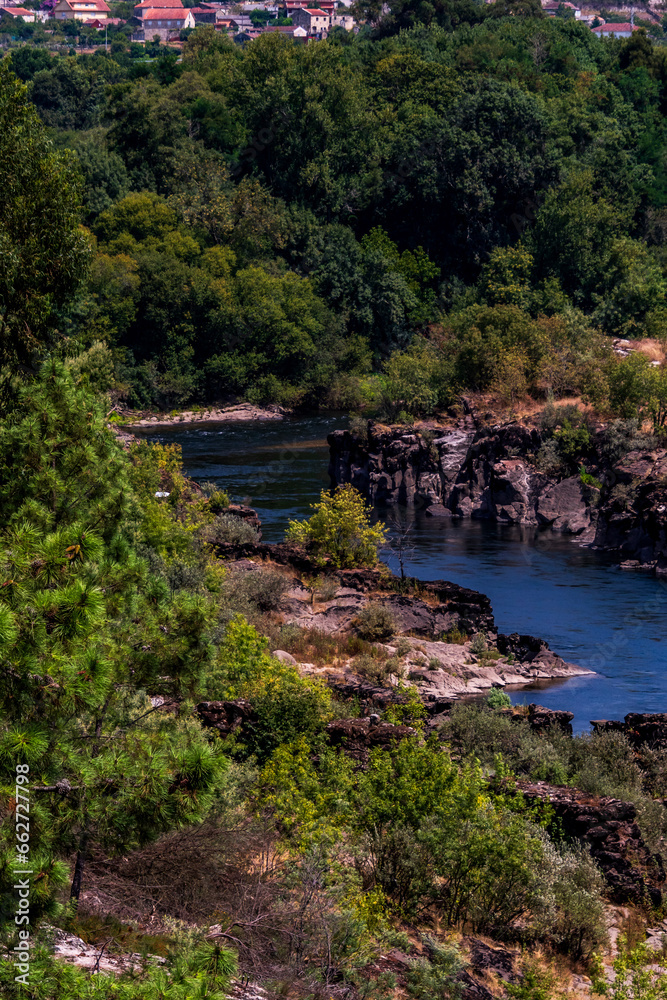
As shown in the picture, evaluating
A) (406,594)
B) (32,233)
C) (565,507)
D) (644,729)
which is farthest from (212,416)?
(644,729)

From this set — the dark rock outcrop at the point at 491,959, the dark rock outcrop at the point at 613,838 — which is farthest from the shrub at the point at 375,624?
the dark rock outcrop at the point at 491,959

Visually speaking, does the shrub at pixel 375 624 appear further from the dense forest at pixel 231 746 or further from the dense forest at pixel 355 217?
the dense forest at pixel 355 217

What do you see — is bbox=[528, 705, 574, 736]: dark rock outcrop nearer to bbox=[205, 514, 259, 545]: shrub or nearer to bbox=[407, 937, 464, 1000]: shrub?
bbox=[407, 937, 464, 1000]: shrub

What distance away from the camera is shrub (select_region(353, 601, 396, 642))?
36031 mm

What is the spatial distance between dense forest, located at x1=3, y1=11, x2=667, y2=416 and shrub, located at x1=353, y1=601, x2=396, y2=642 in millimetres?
36114

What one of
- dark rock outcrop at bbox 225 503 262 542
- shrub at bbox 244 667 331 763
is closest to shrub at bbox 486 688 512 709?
shrub at bbox 244 667 331 763

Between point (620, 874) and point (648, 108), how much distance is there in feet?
A: 357

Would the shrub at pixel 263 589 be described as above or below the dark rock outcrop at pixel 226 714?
below

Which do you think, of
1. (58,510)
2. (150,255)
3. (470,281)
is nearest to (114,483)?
(58,510)

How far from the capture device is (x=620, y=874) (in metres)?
20.8

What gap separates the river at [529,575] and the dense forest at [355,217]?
9.05 metres

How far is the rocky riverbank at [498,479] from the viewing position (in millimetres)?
57125

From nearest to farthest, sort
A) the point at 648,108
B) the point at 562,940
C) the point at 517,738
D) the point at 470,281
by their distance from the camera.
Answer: the point at 562,940 → the point at 517,738 → the point at 470,281 → the point at 648,108

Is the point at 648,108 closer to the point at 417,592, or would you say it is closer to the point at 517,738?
the point at 417,592
